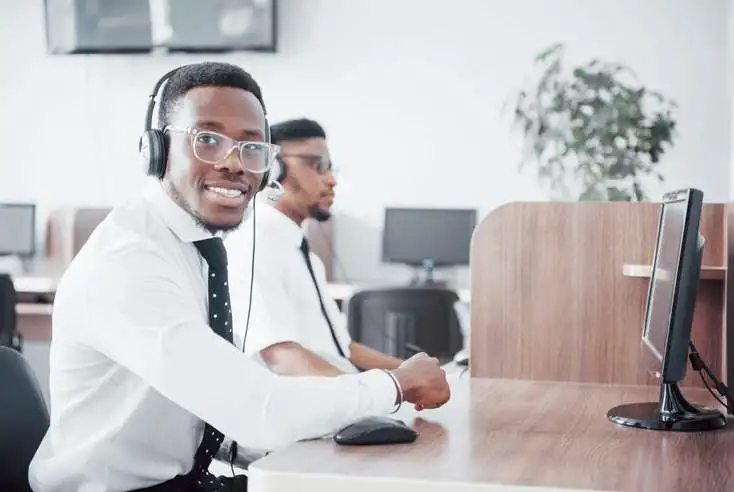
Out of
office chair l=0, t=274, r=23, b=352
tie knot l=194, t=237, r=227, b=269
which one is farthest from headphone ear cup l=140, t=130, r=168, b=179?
office chair l=0, t=274, r=23, b=352

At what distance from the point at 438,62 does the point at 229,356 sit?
4.31m

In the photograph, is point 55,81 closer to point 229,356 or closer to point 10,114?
point 10,114

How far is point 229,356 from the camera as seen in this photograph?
4.94 feet

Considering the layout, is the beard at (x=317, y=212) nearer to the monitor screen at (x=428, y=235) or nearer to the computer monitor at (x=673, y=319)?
the computer monitor at (x=673, y=319)

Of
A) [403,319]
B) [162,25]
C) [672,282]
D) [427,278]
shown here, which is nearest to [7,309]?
[403,319]

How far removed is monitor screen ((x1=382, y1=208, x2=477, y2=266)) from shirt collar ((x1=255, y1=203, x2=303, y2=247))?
2.75 meters

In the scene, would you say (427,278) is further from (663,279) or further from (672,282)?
(672,282)

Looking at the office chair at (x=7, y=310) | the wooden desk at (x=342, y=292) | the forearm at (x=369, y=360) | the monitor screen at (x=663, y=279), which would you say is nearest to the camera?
the monitor screen at (x=663, y=279)

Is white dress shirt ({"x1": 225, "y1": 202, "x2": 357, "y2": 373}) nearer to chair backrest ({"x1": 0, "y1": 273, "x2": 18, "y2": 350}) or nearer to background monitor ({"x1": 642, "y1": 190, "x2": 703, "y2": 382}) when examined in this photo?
background monitor ({"x1": 642, "y1": 190, "x2": 703, "y2": 382})

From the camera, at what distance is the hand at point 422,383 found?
1.66m

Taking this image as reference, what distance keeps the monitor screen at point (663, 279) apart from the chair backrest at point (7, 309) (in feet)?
11.0

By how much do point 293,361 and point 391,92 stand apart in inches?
137

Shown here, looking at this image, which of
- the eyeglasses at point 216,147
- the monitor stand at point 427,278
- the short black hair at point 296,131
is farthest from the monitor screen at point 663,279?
the monitor stand at point 427,278

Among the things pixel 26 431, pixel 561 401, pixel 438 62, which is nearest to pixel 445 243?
pixel 438 62
